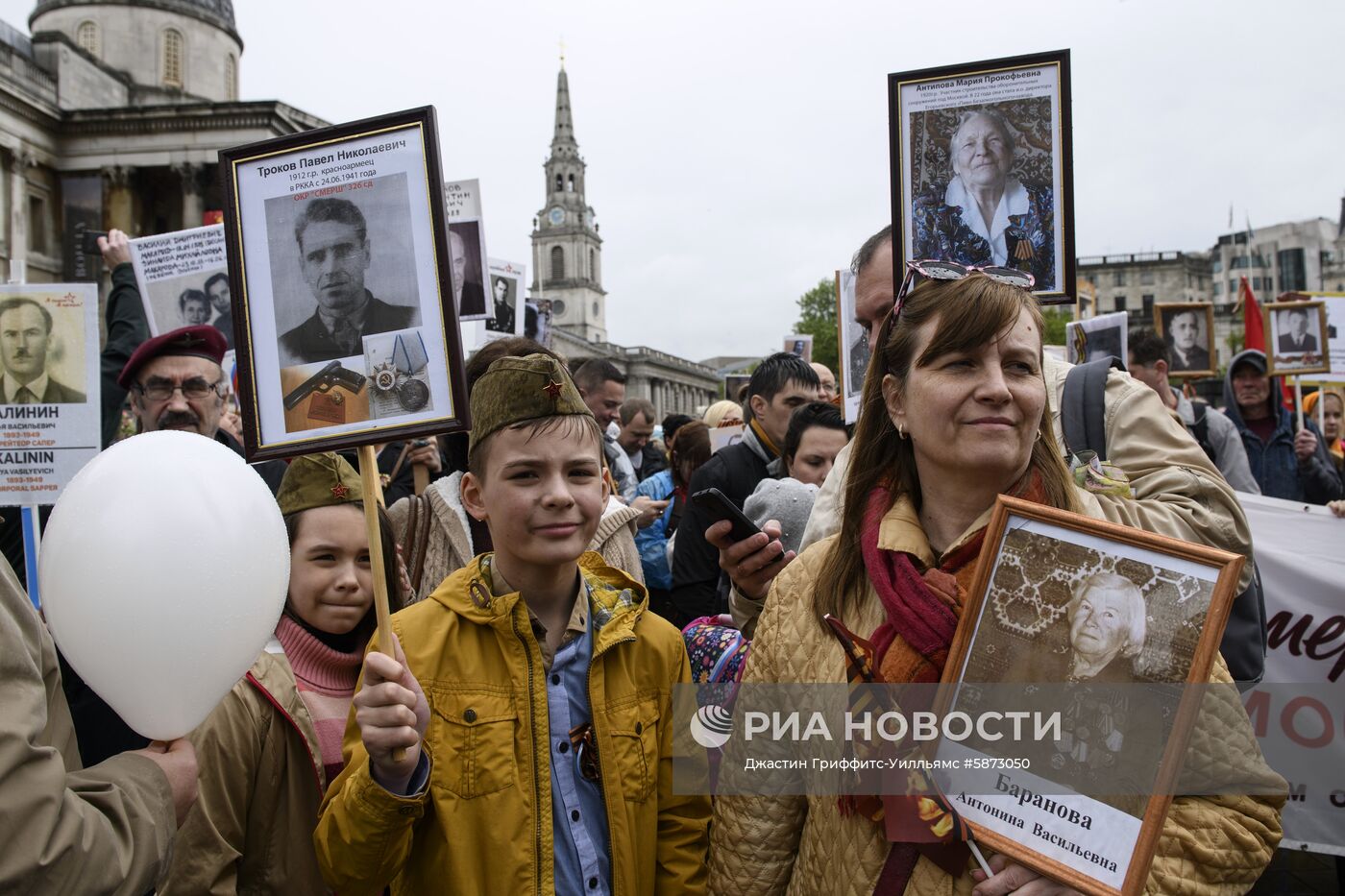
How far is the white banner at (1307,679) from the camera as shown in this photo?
14.9 ft

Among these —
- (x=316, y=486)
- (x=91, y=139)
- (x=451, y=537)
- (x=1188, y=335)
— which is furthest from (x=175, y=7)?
(x=316, y=486)

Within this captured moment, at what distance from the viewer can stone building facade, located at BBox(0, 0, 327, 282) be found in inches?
1414

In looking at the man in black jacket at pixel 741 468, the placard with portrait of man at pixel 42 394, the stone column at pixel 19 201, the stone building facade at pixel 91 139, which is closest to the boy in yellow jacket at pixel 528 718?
the man in black jacket at pixel 741 468

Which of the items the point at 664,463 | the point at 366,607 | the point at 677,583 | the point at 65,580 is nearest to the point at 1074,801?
the point at 65,580

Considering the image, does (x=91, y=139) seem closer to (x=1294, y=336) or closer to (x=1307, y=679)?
(x=1294, y=336)

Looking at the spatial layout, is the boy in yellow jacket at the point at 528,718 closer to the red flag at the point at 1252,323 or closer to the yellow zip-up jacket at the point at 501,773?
the yellow zip-up jacket at the point at 501,773

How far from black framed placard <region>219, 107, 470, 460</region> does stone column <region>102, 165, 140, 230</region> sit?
4209 centimetres

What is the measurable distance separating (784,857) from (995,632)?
769 millimetres

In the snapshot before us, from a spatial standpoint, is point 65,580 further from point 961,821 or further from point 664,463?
point 664,463

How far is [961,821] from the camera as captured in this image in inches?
67.9

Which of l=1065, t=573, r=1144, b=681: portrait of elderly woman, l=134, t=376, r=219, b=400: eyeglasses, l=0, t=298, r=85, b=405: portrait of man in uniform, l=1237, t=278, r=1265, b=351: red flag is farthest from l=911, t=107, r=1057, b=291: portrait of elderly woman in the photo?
l=1237, t=278, r=1265, b=351: red flag

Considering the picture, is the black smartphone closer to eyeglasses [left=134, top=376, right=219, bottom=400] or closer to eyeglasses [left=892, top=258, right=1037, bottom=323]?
eyeglasses [left=892, top=258, right=1037, bottom=323]

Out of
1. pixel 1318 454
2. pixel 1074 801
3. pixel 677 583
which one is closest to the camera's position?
pixel 1074 801

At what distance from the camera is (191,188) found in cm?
3859
